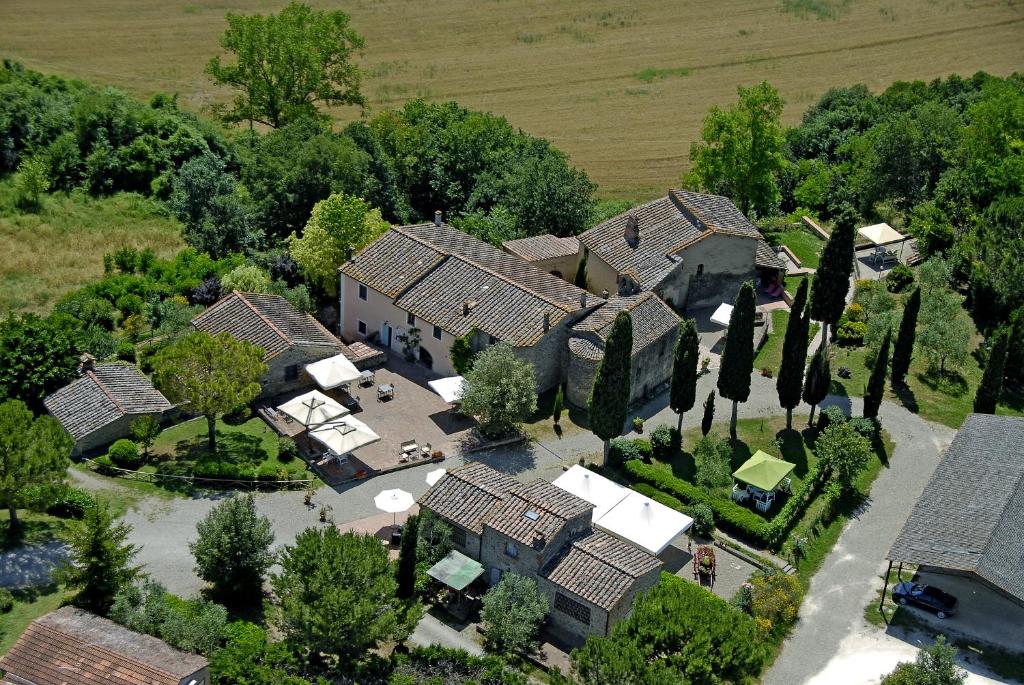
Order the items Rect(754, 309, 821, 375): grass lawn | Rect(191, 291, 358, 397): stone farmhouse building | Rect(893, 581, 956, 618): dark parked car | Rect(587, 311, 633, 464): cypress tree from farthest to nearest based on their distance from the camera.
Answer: Rect(754, 309, 821, 375): grass lawn, Rect(191, 291, 358, 397): stone farmhouse building, Rect(587, 311, 633, 464): cypress tree, Rect(893, 581, 956, 618): dark parked car

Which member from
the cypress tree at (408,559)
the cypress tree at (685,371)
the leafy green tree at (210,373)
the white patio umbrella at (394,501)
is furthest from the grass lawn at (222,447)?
the cypress tree at (685,371)

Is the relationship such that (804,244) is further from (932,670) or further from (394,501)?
(932,670)

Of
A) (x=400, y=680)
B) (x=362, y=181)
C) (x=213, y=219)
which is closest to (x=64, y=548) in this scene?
(x=400, y=680)

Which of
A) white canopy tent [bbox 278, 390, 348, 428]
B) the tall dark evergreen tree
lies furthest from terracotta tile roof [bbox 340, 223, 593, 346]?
the tall dark evergreen tree

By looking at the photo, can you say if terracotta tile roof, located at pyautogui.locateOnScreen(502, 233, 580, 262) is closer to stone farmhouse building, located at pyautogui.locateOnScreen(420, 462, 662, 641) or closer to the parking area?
stone farmhouse building, located at pyautogui.locateOnScreen(420, 462, 662, 641)

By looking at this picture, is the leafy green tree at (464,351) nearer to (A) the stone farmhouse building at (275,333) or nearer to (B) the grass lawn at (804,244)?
(A) the stone farmhouse building at (275,333)

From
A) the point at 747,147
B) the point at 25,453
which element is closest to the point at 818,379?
the point at 747,147
